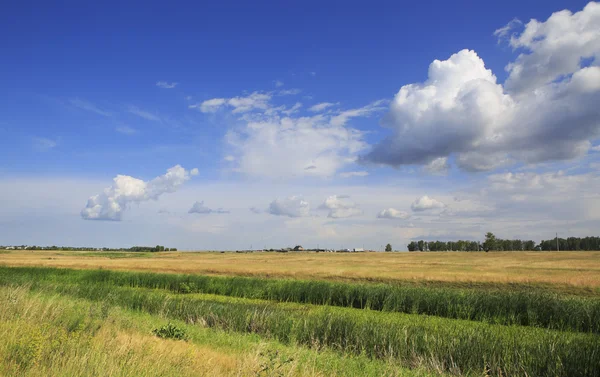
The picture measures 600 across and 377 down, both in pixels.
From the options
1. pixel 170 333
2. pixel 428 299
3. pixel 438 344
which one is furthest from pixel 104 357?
pixel 428 299

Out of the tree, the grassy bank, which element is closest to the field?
the grassy bank

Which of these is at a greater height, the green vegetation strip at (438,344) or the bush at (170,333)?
the bush at (170,333)

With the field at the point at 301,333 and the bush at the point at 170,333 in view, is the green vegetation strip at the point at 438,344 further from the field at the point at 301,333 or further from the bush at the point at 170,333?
the bush at the point at 170,333

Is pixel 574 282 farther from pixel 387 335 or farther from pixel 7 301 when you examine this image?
pixel 7 301

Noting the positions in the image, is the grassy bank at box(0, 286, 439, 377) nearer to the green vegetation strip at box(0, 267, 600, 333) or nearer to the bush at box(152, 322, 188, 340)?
the bush at box(152, 322, 188, 340)

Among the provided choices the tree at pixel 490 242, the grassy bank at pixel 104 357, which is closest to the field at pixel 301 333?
the grassy bank at pixel 104 357

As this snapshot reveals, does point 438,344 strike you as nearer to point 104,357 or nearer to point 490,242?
point 104,357

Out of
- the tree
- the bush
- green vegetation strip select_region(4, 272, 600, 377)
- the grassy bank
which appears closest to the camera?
the grassy bank

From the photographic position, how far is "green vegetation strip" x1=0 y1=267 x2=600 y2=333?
23.6m

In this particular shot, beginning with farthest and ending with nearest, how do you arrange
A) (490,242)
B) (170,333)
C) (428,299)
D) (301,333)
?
(490,242)
(428,299)
(301,333)
(170,333)

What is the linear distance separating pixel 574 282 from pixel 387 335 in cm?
3055

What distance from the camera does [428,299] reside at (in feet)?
91.6

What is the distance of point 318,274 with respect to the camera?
164 ft

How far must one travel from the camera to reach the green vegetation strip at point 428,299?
23.6 metres
